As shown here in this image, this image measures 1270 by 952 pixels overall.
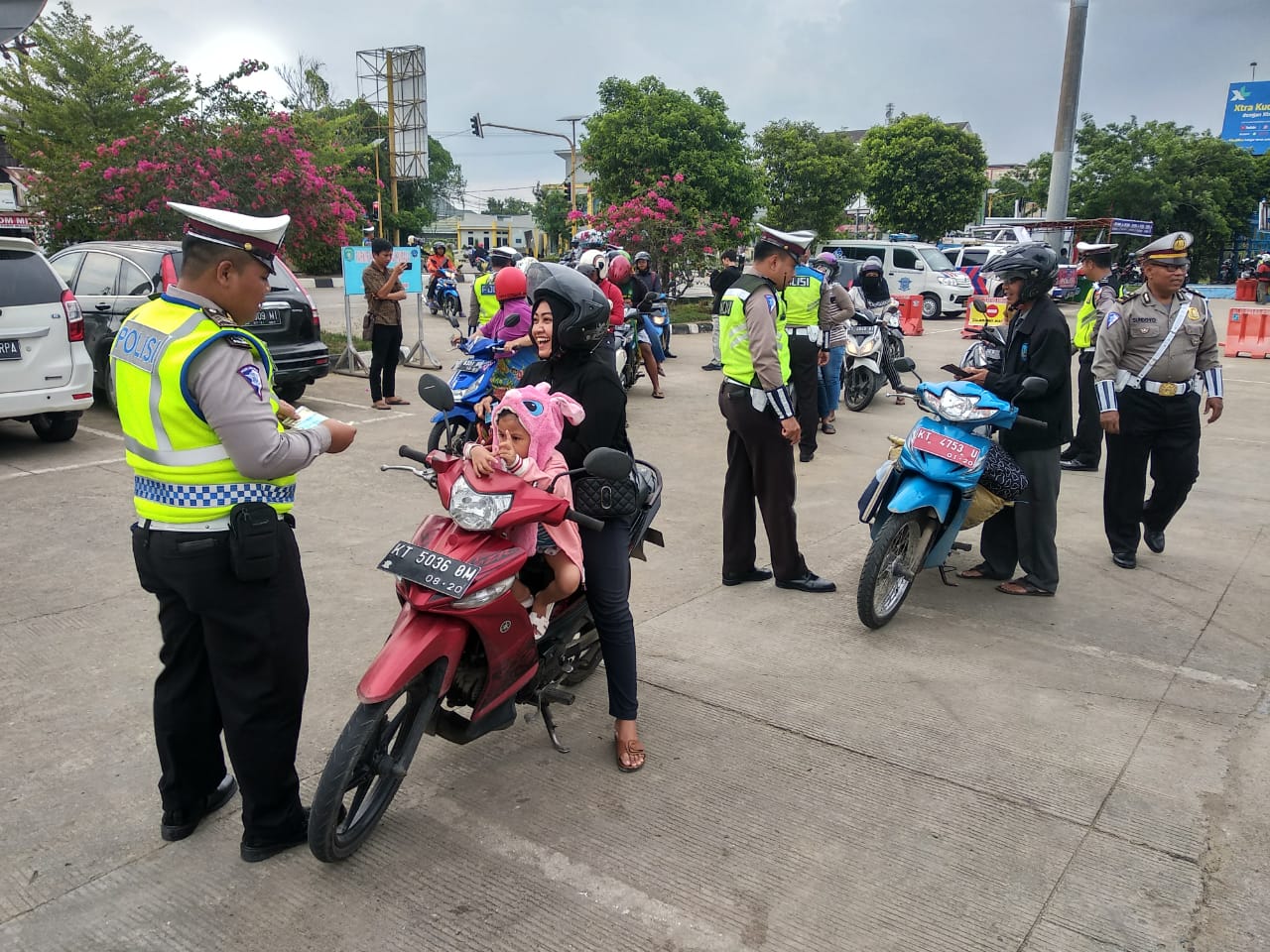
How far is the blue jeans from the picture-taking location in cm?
918

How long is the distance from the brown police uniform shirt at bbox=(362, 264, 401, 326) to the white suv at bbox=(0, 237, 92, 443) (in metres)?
2.76

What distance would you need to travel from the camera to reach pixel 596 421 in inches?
127

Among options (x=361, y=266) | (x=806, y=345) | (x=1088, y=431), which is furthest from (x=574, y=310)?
(x=361, y=266)

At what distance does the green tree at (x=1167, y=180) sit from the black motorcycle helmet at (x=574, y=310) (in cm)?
3436

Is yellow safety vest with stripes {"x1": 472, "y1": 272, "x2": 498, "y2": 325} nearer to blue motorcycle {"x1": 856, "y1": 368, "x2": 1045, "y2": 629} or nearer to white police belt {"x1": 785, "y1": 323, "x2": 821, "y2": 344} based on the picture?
white police belt {"x1": 785, "y1": 323, "x2": 821, "y2": 344}

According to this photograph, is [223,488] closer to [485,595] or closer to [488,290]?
[485,595]

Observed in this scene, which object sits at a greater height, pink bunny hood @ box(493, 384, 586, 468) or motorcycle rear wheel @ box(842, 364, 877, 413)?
pink bunny hood @ box(493, 384, 586, 468)

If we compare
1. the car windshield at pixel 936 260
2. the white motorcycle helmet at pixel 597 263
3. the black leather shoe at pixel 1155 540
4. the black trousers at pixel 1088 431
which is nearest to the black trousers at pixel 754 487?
the black leather shoe at pixel 1155 540

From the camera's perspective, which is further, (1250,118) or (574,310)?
(1250,118)

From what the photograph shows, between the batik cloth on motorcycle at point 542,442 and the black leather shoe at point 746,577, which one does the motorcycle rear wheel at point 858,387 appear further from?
the batik cloth on motorcycle at point 542,442

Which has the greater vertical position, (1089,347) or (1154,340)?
(1154,340)

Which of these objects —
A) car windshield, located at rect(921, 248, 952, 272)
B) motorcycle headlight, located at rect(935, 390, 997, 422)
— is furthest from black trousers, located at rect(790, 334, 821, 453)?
car windshield, located at rect(921, 248, 952, 272)

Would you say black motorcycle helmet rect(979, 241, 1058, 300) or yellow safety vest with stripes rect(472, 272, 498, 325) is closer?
black motorcycle helmet rect(979, 241, 1058, 300)

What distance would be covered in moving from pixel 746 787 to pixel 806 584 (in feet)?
6.55
